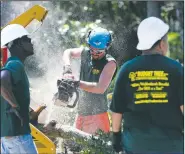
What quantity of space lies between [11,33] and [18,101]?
2.03ft

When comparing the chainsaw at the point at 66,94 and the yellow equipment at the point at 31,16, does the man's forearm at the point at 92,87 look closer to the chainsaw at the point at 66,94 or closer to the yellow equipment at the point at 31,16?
the chainsaw at the point at 66,94

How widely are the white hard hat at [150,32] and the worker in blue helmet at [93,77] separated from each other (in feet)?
3.97

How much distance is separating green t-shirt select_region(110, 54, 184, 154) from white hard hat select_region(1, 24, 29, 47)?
1205mm

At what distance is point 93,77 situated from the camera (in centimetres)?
657

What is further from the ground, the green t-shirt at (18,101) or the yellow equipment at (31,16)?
the yellow equipment at (31,16)

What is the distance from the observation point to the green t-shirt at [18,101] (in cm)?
564

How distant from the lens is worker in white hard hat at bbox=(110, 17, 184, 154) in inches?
202

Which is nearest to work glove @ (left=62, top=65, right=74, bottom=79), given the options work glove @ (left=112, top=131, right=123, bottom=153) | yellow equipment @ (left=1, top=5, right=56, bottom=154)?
yellow equipment @ (left=1, top=5, right=56, bottom=154)

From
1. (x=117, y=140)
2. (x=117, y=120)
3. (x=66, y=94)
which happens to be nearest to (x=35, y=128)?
(x=66, y=94)

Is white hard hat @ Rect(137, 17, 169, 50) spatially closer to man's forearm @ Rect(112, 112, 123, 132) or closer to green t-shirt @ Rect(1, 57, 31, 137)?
man's forearm @ Rect(112, 112, 123, 132)

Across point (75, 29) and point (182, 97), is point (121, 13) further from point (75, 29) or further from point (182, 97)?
point (182, 97)

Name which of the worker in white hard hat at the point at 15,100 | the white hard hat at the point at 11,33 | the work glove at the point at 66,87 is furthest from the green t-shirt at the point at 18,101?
the work glove at the point at 66,87

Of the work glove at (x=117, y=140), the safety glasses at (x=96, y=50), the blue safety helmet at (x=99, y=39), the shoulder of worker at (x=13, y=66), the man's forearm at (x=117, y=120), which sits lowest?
the work glove at (x=117, y=140)

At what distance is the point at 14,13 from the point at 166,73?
7.43 feet
